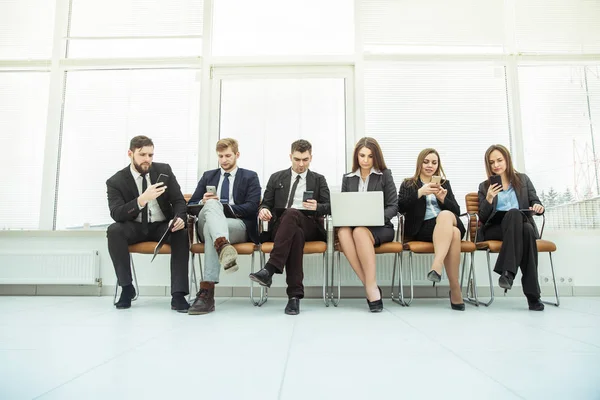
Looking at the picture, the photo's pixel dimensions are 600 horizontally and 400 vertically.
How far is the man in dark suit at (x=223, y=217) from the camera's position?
7.68ft

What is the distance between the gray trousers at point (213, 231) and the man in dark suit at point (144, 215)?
0.19m

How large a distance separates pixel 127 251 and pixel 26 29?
2.74 metres

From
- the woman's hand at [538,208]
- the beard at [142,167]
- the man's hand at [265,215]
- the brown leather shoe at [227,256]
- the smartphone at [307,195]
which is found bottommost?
the brown leather shoe at [227,256]

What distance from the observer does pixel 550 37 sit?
3.70m

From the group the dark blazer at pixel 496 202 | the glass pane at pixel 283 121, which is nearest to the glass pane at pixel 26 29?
the glass pane at pixel 283 121

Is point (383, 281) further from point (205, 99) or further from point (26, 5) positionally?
point (26, 5)

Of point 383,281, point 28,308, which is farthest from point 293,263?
point 28,308

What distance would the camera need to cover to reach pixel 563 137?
3566 mm

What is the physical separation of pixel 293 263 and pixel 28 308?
5.68 ft

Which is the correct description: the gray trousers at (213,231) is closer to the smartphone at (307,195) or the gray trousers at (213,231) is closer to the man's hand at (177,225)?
the man's hand at (177,225)

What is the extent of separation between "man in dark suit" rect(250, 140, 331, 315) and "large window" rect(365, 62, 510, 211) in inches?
39.6

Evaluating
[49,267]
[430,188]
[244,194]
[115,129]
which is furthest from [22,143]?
[430,188]

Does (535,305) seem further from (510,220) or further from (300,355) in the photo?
(300,355)

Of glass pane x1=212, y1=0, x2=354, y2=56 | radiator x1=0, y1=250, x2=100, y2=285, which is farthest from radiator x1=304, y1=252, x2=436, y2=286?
glass pane x1=212, y1=0, x2=354, y2=56
